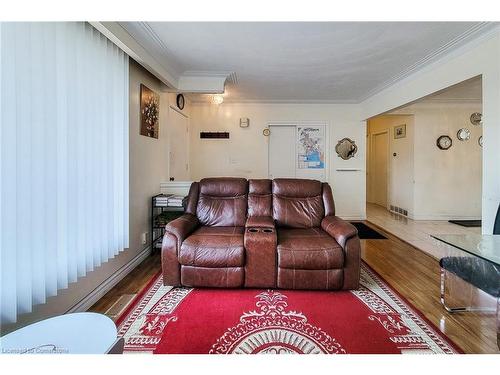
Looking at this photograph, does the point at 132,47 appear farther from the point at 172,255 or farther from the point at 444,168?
the point at 444,168

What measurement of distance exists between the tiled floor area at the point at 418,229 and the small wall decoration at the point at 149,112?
3863 mm

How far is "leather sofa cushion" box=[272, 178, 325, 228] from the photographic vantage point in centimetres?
280

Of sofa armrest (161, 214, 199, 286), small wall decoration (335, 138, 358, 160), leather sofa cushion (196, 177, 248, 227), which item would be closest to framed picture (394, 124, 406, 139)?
small wall decoration (335, 138, 358, 160)

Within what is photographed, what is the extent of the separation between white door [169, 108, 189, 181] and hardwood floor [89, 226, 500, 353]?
4.90ft

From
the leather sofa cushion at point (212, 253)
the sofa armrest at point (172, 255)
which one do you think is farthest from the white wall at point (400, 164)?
the sofa armrest at point (172, 255)

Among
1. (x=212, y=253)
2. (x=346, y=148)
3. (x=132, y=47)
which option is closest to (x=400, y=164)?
(x=346, y=148)

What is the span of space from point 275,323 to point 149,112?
106 inches

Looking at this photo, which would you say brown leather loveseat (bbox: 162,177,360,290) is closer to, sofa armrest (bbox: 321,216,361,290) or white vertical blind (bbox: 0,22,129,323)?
sofa armrest (bbox: 321,216,361,290)

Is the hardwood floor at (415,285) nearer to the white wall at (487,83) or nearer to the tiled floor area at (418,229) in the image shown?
the tiled floor area at (418,229)

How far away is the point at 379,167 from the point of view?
6934mm

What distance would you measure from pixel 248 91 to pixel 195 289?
3.33m

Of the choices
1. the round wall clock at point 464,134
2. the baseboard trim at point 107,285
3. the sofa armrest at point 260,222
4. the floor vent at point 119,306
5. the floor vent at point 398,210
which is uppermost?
the round wall clock at point 464,134

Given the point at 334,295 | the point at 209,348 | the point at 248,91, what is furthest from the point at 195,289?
the point at 248,91

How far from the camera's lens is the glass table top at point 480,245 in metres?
1.67
